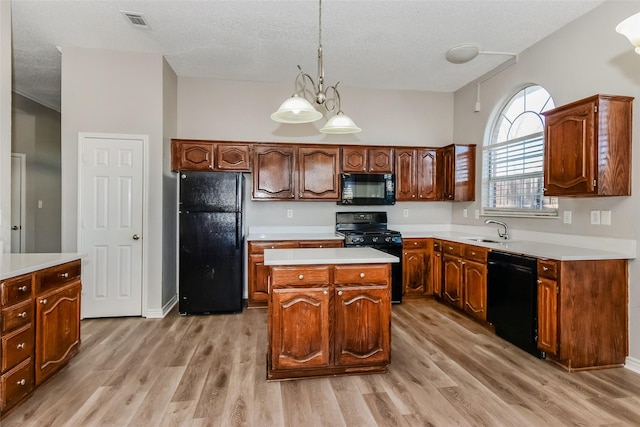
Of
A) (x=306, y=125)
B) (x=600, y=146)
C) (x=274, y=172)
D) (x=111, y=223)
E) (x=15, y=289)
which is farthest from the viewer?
(x=306, y=125)

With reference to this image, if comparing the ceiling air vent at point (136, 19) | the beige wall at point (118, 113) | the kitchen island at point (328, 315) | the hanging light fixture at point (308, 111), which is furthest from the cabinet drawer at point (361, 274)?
the ceiling air vent at point (136, 19)

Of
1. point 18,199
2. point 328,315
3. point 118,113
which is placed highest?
point 118,113

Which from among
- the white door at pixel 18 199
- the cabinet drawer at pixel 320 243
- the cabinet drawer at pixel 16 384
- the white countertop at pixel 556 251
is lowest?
the cabinet drawer at pixel 16 384

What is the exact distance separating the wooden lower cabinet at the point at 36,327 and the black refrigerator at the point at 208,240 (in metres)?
1.24

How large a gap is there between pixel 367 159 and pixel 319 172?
668 mm

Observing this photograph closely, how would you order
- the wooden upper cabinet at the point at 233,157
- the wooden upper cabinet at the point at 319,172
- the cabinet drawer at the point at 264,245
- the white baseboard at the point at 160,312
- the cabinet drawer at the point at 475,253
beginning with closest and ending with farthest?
the cabinet drawer at the point at 475,253, the white baseboard at the point at 160,312, the cabinet drawer at the point at 264,245, the wooden upper cabinet at the point at 233,157, the wooden upper cabinet at the point at 319,172

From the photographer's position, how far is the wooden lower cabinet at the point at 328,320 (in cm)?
235

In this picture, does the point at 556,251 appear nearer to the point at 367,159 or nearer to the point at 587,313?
the point at 587,313

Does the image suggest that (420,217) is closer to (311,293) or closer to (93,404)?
(311,293)

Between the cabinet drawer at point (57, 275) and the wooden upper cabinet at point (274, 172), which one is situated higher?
the wooden upper cabinet at point (274, 172)

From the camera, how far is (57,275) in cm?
238

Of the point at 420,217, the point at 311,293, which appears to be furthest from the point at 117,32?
the point at 420,217

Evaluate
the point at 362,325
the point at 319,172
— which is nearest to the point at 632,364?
the point at 362,325

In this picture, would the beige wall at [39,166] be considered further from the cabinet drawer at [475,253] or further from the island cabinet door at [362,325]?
the cabinet drawer at [475,253]
